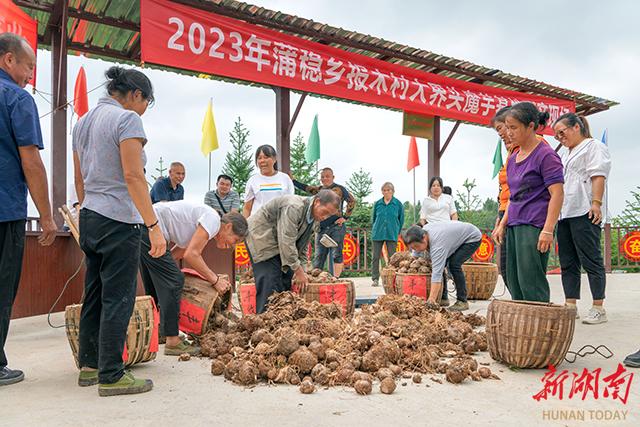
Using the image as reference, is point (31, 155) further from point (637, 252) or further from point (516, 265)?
point (637, 252)

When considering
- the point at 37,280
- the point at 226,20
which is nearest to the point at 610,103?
the point at 226,20

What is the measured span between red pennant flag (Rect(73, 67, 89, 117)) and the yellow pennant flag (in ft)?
12.5

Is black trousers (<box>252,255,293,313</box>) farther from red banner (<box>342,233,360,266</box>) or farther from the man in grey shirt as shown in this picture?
red banner (<box>342,233,360,266</box>)

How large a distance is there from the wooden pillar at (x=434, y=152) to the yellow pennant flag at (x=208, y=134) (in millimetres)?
4558

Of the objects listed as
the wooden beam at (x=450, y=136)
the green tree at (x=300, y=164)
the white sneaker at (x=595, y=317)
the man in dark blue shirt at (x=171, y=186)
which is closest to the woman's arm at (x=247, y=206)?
the man in dark blue shirt at (x=171, y=186)

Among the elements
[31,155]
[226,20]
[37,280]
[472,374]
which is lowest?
[472,374]

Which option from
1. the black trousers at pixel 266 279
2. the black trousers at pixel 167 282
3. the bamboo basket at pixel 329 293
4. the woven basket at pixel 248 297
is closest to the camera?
the black trousers at pixel 167 282

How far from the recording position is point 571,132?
439cm

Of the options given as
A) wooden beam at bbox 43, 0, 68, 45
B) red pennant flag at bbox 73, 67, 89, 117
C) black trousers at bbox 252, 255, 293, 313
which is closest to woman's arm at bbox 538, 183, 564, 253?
black trousers at bbox 252, 255, 293, 313

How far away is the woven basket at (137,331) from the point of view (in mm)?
2840

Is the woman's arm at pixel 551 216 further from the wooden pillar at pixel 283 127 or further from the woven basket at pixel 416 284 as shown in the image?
the wooden pillar at pixel 283 127

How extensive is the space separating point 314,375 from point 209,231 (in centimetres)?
129

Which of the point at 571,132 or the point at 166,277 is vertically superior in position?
the point at 571,132

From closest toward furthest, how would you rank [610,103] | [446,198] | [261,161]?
[261,161]
[446,198]
[610,103]
